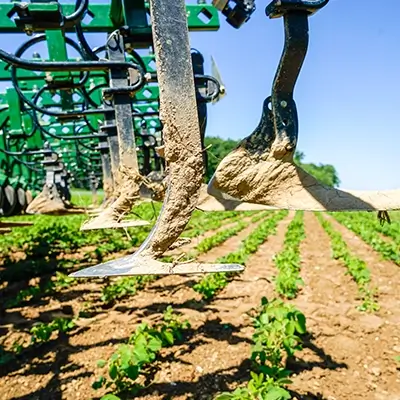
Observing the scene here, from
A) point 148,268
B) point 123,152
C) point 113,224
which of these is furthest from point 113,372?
point 148,268

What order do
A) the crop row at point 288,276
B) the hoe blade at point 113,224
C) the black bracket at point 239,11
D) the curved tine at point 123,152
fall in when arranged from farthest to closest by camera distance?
the crop row at point 288,276 < the hoe blade at point 113,224 < the curved tine at point 123,152 < the black bracket at point 239,11

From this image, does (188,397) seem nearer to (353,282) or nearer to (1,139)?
(353,282)

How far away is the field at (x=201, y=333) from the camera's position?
249 cm

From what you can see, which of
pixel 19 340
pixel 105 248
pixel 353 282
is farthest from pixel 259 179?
pixel 105 248

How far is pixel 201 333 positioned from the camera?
3.32 meters

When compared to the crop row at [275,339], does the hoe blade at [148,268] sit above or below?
above

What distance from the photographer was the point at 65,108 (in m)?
4.55

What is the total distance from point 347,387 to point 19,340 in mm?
2498

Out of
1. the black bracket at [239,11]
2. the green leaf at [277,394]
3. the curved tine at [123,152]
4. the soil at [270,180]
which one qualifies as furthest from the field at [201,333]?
the black bracket at [239,11]

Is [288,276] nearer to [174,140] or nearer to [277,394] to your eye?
[277,394]

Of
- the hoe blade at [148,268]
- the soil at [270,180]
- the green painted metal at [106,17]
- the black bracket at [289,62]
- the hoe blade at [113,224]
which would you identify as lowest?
the hoe blade at [148,268]

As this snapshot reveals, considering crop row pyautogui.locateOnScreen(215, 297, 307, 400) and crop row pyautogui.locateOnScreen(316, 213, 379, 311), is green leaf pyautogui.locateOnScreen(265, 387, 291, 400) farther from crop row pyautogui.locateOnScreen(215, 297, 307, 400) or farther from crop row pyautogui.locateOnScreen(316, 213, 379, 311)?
crop row pyautogui.locateOnScreen(316, 213, 379, 311)

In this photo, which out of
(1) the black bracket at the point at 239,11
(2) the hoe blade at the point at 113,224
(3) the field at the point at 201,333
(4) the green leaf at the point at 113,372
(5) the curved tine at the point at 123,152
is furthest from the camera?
(3) the field at the point at 201,333

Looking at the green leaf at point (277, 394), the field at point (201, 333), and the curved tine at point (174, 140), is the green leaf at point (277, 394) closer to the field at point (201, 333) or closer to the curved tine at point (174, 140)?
the field at point (201, 333)
